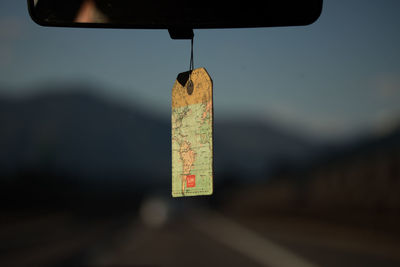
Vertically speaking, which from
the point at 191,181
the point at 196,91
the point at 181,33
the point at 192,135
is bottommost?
the point at 191,181

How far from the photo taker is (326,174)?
208 ft

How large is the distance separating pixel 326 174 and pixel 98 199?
125m

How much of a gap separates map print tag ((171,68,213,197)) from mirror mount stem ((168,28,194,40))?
0.13m

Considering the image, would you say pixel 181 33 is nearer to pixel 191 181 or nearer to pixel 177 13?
pixel 177 13

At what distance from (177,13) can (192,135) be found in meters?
0.42

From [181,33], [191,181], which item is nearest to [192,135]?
[191,181]

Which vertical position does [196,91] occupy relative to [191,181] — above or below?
above

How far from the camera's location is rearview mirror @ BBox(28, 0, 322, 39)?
2.10m

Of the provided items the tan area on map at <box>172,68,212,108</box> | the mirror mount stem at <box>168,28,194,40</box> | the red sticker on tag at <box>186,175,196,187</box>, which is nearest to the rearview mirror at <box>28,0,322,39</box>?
the mirror mount stem at <box>168,28,194,40</box>

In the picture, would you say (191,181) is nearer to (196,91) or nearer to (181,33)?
(196,91)

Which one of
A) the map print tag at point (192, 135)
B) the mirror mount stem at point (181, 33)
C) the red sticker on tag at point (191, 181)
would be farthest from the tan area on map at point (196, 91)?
the red sticker on tag at point (191, 181)

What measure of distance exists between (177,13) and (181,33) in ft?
0.27

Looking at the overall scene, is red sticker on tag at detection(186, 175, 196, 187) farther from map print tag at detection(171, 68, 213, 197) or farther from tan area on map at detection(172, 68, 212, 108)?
tan area on map at detection(172, 68, 212, 108)

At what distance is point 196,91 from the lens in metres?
2.20
